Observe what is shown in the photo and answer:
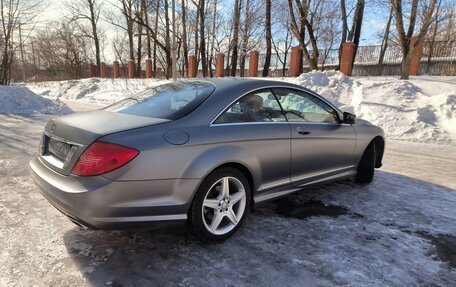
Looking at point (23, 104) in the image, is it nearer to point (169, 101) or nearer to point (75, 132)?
point (169, 101)

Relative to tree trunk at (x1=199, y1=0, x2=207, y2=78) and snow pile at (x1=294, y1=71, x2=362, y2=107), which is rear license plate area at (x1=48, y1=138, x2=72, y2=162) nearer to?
snow pile at (x1=294, y1=71, x2=362, y2=107)

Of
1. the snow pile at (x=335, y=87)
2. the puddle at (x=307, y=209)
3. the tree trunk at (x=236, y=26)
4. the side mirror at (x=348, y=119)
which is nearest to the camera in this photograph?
the puddle at (x=307, y=209)

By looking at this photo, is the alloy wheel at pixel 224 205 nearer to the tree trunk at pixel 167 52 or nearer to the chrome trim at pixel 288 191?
the chrome trim at pixel 288 191

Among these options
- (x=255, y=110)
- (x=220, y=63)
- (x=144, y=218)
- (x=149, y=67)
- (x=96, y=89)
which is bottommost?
(x=96, y=89)

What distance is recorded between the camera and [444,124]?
9.90 m

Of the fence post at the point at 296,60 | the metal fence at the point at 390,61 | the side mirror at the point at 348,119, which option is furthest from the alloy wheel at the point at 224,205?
the metal fence at the point at 390,61

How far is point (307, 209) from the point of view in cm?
404

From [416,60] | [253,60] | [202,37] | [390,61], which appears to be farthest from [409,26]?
[202,37]

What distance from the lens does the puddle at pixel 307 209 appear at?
388 cm

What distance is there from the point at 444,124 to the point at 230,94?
29.6ft

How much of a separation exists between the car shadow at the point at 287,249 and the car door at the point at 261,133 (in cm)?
55

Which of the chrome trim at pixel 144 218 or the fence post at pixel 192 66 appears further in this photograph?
the fence post at pixel 192 66

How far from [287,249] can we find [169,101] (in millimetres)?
1781

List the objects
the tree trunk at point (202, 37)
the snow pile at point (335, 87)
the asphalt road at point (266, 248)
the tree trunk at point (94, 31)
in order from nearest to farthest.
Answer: the asphalt road at point (266, 248)
the snow pile at point (335, 87)
the tree trunk at point (202, 37)
the tree trunk at point (94, 31)
